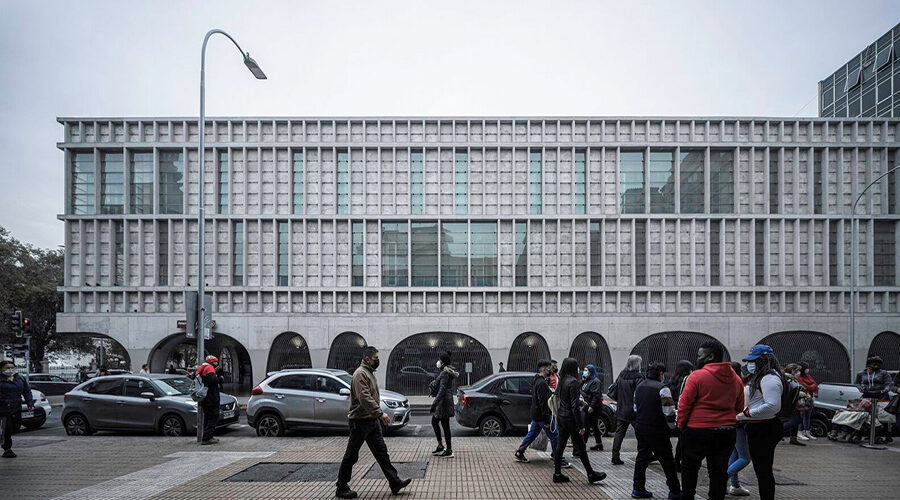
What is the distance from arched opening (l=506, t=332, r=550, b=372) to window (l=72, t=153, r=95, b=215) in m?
23.5

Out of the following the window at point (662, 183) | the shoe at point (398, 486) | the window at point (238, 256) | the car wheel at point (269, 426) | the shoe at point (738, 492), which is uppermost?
the window at point (662, 183)

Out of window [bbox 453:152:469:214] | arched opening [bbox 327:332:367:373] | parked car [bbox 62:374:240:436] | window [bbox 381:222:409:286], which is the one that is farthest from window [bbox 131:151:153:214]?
parked car [bbox 62:374:240:436]

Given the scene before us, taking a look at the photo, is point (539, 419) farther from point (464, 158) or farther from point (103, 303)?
point (103, 303)

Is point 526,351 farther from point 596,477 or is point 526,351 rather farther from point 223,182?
point 596,477

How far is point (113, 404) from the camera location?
14203 mm

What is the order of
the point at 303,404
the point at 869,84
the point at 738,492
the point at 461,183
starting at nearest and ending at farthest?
the point at 738,492, the point at 303,404, the point at 461,183, the point at 869,84

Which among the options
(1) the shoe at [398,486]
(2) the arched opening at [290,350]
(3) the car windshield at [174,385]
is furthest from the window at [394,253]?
(1) the shoe at [398,486]

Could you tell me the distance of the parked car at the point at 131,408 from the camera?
1404 cm

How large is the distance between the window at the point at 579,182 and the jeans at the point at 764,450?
77.4ft

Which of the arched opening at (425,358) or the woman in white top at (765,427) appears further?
the arched opening at (425,358)

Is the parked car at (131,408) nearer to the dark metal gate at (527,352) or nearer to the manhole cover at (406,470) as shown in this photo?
the manhole cover at (406,470)

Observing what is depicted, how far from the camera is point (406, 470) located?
928cm

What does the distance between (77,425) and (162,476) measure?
23.9ft

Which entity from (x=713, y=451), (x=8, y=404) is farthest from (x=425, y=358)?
(x=713, y=451)
